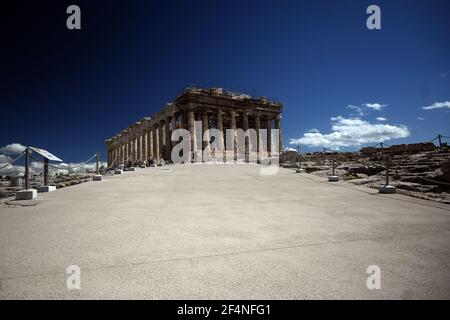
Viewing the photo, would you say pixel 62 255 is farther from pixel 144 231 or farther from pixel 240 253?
pixel 240 253

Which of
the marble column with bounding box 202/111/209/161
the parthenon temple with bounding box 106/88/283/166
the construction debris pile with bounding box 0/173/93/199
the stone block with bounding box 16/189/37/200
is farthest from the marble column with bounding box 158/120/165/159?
the stone block with bounding box 16/189/37/200

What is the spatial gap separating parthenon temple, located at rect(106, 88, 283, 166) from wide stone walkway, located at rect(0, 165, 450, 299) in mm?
31119

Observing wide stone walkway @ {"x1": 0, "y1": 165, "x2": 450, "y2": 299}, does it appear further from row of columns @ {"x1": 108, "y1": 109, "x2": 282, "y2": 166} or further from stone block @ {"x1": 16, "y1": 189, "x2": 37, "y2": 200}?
row of columns @ {"x1": 108, "y1": 109, "x2": 282, "y2": 166}

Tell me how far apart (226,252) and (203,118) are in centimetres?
3963

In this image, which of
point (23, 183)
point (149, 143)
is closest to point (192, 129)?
point (149, 143)

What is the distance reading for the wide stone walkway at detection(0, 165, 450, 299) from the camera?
2.15m

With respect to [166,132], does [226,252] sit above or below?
below

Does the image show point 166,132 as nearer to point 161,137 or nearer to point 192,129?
point 161,137

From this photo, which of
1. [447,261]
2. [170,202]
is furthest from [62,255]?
[447,261]

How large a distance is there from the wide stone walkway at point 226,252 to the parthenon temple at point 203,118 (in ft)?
102

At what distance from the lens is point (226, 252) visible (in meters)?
2.96
